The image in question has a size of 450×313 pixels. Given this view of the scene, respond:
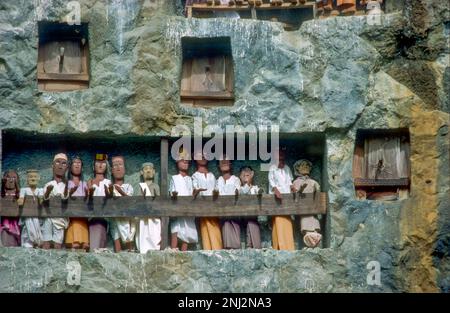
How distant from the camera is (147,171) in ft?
80.7

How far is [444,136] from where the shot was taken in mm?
24219

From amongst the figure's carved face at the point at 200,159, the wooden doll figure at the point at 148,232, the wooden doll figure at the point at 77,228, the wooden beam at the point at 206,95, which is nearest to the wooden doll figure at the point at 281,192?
the figure's carved face at the point at 200,159

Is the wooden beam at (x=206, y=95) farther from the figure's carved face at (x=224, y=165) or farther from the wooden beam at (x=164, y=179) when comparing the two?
the figure's carved face at (x=224, y=165)

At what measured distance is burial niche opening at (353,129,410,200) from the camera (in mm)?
24469

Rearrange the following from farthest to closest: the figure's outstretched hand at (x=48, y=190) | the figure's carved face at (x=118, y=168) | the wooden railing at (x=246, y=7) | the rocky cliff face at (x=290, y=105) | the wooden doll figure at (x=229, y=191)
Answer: the wooden railing at (x=246, y=7) → the figure's carved face at (x=118, y=168) → the wooden doll figure at (x=229, y=191) → the figure's outstretched hand at (x=48, y=190) → the rocky cliff face at (x=290, y=105)

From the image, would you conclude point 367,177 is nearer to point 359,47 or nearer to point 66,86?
point 359,47

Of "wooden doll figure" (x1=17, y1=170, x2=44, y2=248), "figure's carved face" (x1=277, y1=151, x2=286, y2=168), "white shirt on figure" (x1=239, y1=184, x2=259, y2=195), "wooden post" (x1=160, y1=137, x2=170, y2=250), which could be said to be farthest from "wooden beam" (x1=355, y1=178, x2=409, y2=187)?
"wooden doll figure" (x1=17, y1=170, x2=44, y2=248)

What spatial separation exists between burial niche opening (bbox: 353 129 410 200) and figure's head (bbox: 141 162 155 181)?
2.87 meters

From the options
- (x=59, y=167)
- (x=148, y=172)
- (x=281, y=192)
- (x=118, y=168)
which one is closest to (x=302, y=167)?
(x=281, y=192)

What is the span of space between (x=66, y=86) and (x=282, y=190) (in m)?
3.44

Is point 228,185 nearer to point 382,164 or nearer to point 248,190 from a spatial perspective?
point 248,190

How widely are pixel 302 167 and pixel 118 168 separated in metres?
2.62

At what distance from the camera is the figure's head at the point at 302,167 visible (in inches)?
973

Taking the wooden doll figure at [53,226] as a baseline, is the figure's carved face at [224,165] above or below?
above
